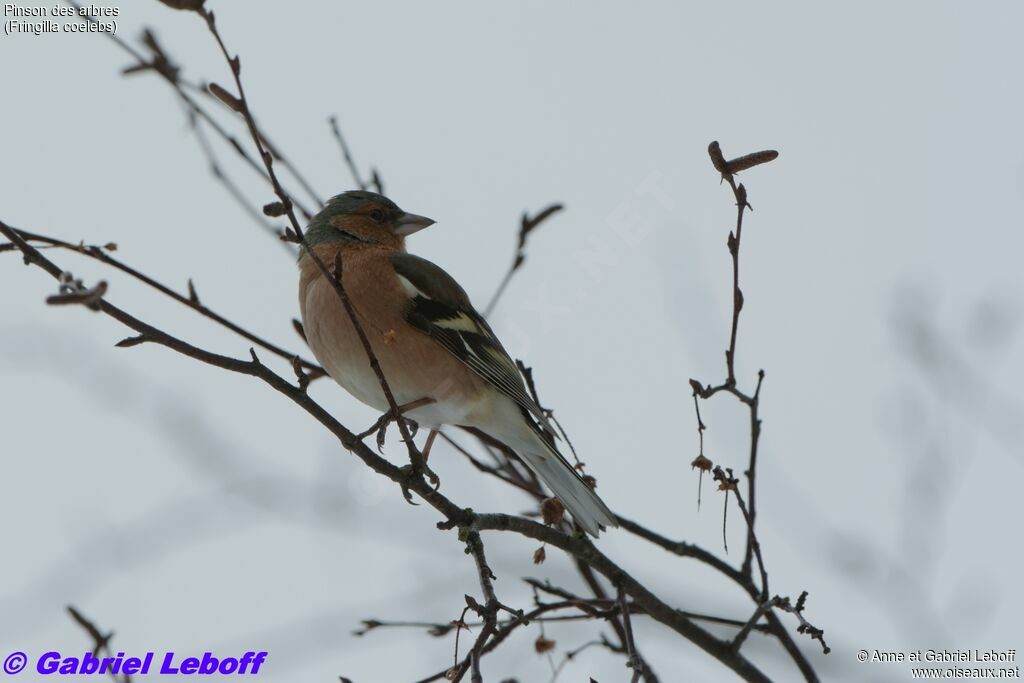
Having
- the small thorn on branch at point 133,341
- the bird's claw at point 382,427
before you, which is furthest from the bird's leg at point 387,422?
the small thorn on branch at point 133,341

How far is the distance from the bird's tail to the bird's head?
1.46 meters

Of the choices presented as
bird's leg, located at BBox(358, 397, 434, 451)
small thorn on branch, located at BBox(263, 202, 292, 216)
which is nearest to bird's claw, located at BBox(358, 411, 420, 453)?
bird's leg, located at BBox(358, 397, 434, 451)

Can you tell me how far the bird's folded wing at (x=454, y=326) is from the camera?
17.1ft

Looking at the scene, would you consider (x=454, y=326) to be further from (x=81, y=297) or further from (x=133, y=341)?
(x=81, y=297)

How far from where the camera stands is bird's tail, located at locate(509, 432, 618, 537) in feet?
15.4

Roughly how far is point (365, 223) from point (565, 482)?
78.9 inches

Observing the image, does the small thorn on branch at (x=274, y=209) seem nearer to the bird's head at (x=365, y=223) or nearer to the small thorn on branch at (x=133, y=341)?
the small thorn on branch at (x=133, y=341)

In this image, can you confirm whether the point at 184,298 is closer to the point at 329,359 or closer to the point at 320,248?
the point at 329,359

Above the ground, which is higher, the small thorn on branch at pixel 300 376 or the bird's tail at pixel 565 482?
the bird's tail at pixel 565 482

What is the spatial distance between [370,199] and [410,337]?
4.61 ft

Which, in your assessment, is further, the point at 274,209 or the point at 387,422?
the point at 387,422

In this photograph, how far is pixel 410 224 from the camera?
6.05 metres

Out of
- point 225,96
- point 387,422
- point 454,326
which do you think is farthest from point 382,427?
point 225,96

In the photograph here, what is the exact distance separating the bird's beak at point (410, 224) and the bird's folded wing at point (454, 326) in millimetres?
352
